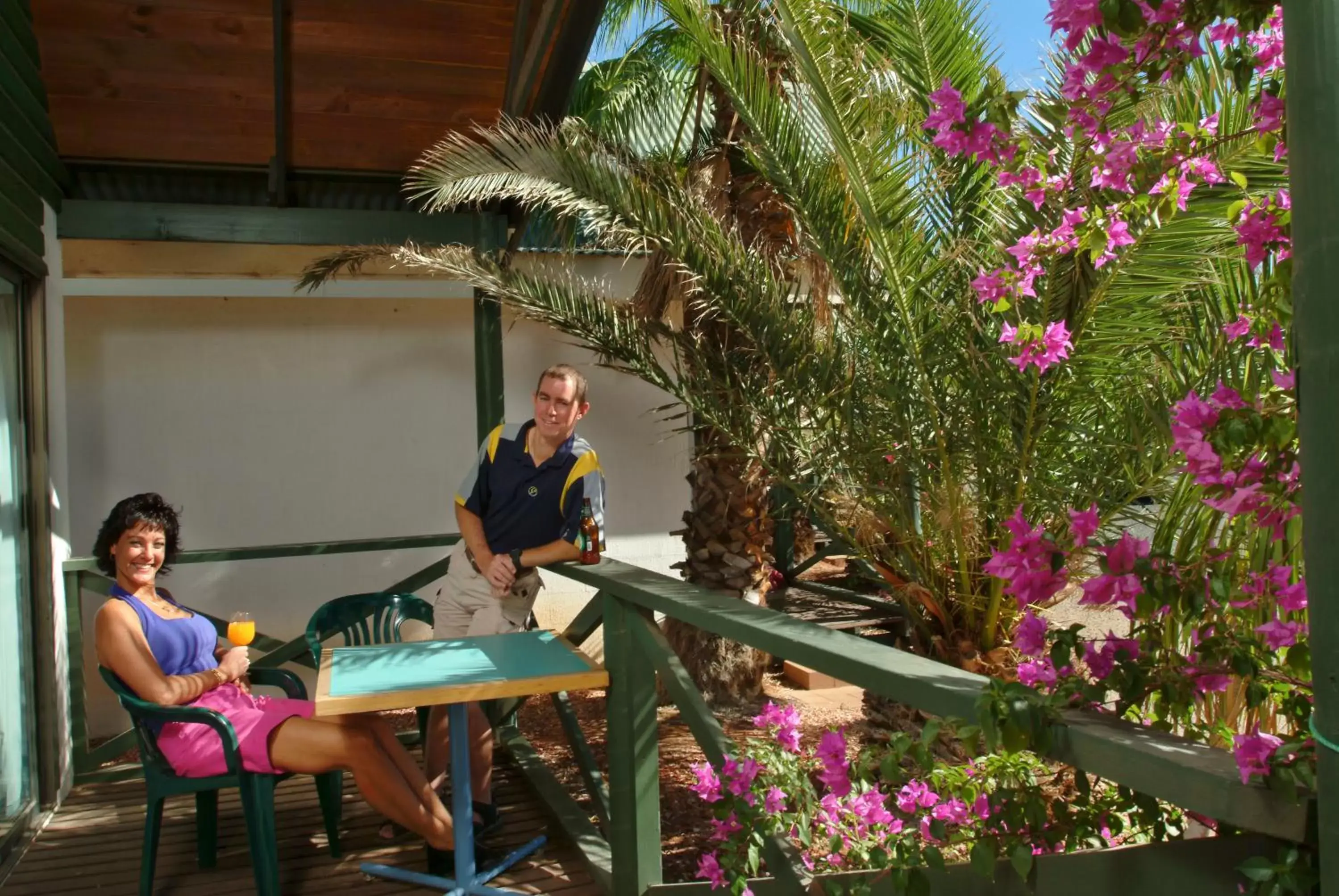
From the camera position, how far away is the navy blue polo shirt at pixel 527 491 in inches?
150

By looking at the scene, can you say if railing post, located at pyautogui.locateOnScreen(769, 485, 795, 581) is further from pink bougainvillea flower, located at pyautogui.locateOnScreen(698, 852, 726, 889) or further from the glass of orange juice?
pink bougainvillea flower, located at pyautogui.locateOnScreen(698, 852, 726, 889)

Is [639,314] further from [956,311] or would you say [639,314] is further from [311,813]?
[311,813]

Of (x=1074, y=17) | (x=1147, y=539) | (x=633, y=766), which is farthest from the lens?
(x=633, y=766)

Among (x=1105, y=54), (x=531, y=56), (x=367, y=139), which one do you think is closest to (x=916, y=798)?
(x=1105, y=54)

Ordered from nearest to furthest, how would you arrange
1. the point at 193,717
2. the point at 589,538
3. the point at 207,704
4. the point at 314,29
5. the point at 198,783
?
1. the point at 193,717
2. the point at 198,783
3. the point at 207,704
4. the point at 589,538
5. the point at 314,29

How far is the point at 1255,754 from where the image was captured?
118cm

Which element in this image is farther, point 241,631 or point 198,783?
point 241,631

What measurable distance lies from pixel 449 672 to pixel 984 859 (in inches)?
71.0

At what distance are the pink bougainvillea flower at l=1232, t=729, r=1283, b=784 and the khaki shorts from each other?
293 centimetres

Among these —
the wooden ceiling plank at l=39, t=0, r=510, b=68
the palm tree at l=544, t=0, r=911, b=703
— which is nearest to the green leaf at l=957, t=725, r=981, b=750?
the palm tree at l=544, t=0, r=911, b=703

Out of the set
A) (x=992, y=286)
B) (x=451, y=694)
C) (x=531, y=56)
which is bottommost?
(x=451, y=694)

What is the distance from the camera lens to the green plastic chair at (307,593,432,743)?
4.18m

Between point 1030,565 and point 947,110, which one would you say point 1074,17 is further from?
point 1030,565

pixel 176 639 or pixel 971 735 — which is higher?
pixel 971 735
